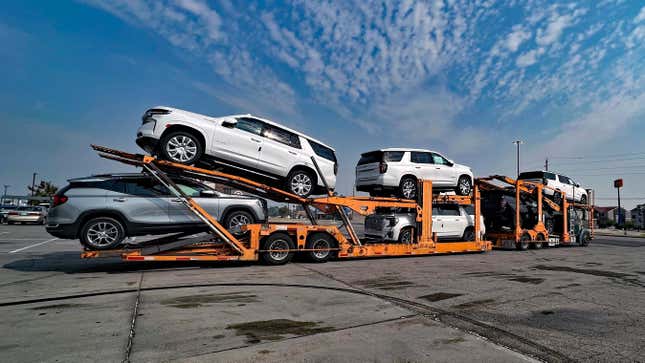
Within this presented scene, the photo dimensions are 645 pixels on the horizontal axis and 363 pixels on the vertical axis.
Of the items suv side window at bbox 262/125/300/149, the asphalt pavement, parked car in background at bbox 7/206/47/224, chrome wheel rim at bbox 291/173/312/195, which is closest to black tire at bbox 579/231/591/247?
the asphalt pavement

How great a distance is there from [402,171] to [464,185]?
2.91 m

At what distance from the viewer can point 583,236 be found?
17.0m

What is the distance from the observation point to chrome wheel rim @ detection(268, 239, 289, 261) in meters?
8.34

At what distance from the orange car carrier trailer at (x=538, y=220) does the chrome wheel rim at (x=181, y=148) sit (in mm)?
9706

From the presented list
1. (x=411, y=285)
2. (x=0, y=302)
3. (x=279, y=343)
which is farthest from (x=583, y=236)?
(x=0, y=302)

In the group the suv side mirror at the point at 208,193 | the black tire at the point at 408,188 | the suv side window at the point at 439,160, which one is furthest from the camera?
the suv side window at the point at 439,160

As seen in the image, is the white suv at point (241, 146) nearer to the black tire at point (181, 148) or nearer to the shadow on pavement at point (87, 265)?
the black tire at point (181, 148)

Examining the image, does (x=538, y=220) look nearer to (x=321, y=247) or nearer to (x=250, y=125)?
(x=321, y=247)

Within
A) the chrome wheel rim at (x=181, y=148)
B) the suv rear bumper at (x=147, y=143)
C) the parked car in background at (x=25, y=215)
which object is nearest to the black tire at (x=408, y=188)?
the chrome wheel rim at (x=181, y=148)

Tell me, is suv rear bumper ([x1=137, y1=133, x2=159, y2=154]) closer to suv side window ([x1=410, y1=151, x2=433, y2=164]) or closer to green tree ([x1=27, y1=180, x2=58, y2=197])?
suv side window ([x1=410, y1=151, x2=433, y2=164])

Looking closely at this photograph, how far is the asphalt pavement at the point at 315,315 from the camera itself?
10.7 feet

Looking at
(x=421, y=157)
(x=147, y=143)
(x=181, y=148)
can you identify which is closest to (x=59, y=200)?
(x=147, y=143)

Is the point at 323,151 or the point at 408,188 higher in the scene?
the point at 323,151

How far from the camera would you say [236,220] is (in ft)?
27.3
